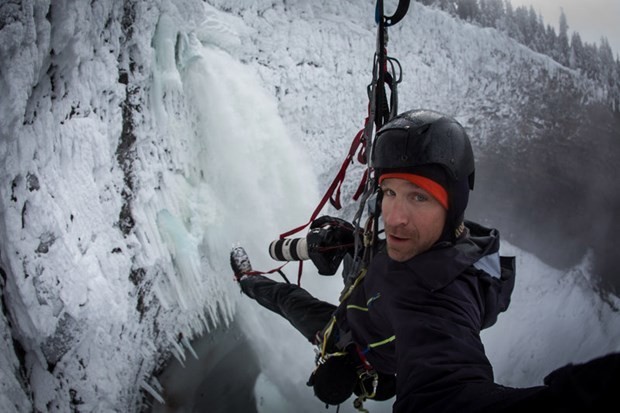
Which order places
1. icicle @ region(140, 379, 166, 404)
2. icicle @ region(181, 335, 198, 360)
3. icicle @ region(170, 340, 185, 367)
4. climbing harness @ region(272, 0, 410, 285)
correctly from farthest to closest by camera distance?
icicle @ region(181, 335, 198, 360) < icicle @ region(170, 340, 185, 367) < icicle @ region(140, 379, 166, 404) < climbing harness @ region(272, 0, 410, 285)

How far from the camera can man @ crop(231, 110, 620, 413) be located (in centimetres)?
76

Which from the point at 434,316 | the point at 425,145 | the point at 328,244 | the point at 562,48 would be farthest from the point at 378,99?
the point at 562,48

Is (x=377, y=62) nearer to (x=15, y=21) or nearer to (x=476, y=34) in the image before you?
(x=15, y=21)

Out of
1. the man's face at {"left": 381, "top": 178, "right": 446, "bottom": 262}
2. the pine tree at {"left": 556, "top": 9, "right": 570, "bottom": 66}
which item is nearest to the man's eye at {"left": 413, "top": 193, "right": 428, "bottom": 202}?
the man's face at {"left": 381, "top": 178, "right": 446, "bottom": 262}

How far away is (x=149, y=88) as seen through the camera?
2.48 meters

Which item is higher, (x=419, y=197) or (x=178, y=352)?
(x=419, y=197)

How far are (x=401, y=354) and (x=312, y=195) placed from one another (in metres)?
3.45

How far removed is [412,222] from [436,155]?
22cm

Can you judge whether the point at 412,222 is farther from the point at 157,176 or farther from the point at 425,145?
the point at 157,176

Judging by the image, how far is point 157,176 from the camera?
99.6 inches

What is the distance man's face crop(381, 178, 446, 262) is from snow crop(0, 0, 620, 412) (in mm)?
1468

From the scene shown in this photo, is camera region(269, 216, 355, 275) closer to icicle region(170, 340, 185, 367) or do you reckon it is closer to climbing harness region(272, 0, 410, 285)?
climbing harness region(272, 0, 410, 285)

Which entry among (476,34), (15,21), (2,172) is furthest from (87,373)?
(476,34)

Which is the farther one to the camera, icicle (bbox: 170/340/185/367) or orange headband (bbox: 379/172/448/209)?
icicle (bbox: 170/340/185/367)
